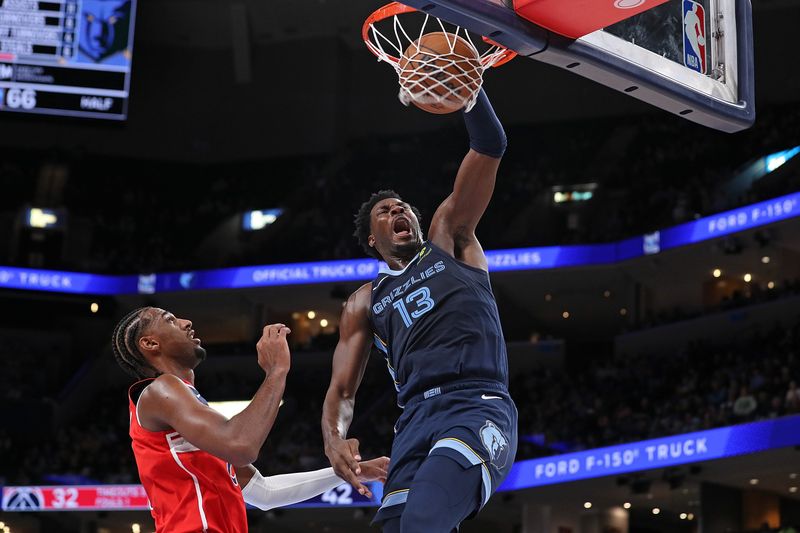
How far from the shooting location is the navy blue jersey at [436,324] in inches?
173

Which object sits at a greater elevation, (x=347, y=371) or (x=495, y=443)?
(x=347, y=371)

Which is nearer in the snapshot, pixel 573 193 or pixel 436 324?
pixel 436 324

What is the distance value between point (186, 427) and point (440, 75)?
5.53ft

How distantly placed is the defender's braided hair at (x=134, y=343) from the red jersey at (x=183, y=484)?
16cm

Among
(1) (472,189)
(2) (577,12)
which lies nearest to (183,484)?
(1) (472,189)

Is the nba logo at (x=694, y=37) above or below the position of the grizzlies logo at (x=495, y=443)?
above

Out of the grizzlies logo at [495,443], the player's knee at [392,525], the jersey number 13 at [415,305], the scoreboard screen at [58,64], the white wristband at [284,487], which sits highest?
the scoreboard screen at [58,64]

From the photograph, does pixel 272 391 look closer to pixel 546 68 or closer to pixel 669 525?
pixel 669 525

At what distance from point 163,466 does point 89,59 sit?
20.8 m

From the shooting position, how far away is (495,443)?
4.25m

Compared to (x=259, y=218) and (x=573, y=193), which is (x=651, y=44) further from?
(x=259, y=218)

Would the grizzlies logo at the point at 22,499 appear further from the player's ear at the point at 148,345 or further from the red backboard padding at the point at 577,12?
the red backboard padding at the point at 577,12

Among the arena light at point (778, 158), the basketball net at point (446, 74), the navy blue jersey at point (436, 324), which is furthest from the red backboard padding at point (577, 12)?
the arena light at point (778, 158)

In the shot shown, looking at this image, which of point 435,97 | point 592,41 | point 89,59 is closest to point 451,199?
point 435,97
